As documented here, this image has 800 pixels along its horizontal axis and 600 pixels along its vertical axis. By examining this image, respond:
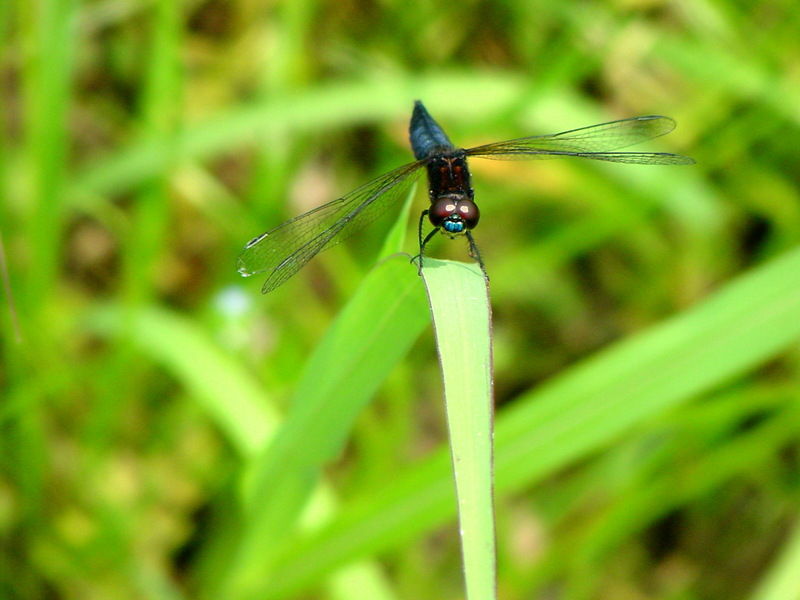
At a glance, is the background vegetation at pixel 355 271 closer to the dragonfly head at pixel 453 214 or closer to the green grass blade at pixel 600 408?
the green grass blade at pixel 600 408

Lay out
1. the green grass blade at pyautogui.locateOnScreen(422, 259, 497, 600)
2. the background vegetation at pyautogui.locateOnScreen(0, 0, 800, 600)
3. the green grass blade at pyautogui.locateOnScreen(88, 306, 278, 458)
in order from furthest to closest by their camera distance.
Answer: the background vegetation at pyautogui.locateOnScreen(0, 0, 800, 600) → the green grass blade at pyautogui.locateOnScreen(88, 306, 278, 458) → the green grass blade at pyautogui.locateOnScreen(422, 259, 497, 600)

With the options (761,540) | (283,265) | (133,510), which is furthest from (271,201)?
(761,540)

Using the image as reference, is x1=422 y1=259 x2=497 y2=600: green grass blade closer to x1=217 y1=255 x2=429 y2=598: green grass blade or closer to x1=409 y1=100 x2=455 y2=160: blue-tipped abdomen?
x1=217 y1=255 x2=429 y2=598: green grass blade

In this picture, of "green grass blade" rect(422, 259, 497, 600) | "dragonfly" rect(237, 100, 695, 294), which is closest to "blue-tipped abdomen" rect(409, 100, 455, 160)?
"dragonfly" rect(237, 100, 695, 294)

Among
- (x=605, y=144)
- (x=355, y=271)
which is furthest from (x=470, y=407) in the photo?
(x=355, y=271)

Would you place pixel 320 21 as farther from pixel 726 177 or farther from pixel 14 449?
pixel 14 449

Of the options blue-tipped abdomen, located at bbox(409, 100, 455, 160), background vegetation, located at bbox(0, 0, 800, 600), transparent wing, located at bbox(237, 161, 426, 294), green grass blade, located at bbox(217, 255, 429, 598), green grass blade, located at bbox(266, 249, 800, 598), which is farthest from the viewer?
background vegetation, located at bbox(0, 0, 800, 600)

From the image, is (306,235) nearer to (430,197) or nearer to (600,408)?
(430,197)
